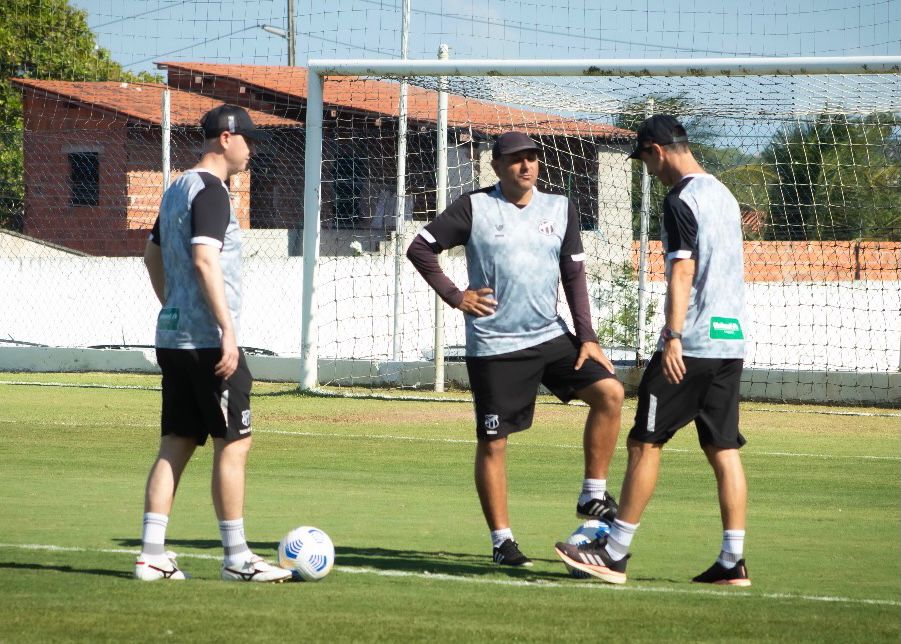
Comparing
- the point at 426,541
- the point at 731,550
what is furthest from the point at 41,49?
the point at 731,550

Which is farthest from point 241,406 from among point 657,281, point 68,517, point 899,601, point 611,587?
point 657,281

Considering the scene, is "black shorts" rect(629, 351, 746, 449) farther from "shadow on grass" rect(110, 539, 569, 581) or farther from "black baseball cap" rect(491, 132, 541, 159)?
"black baseball cap" rect(491, 132, 541, 159)

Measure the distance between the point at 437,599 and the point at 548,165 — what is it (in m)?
16.4

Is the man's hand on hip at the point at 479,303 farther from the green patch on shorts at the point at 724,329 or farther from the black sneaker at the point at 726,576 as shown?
the black sneaker at the point at 726,576

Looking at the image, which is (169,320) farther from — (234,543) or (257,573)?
(257,573)

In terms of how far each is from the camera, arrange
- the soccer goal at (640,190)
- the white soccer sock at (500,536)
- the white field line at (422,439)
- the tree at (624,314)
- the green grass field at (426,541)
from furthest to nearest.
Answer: the tree at (624,314) < the soccer goal at (640,190) < the white field line at (422,439) < the white soccer sock at (500,536) < the green grass field at (426,541)

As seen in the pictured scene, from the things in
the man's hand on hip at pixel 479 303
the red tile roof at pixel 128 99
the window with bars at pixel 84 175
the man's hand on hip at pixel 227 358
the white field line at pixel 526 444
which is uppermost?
the red tile roof at pixel 128 99

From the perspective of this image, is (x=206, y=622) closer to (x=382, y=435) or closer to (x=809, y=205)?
(x=382, y=435)

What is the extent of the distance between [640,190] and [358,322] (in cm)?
536

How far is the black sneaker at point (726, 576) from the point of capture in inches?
260

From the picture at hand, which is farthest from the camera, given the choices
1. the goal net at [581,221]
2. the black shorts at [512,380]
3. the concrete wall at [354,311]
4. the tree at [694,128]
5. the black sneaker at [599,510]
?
the concrete wall at [354,311]

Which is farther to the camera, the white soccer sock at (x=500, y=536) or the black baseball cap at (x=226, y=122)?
the white soccer sock at (x=500, y=536)

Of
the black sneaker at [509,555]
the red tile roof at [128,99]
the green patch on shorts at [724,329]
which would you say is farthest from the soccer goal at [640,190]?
the black sneaker at [509,555]

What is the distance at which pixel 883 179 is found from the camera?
19609 mm
